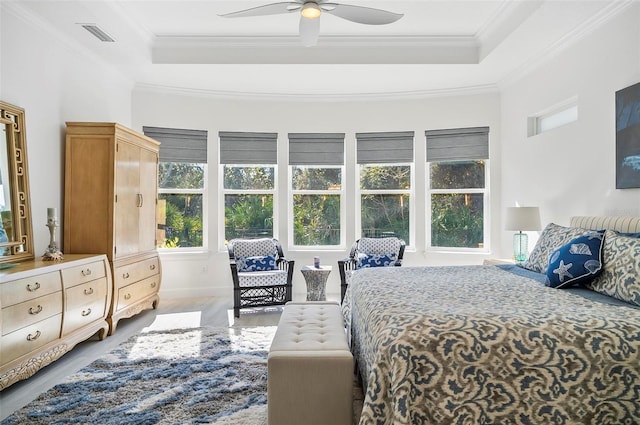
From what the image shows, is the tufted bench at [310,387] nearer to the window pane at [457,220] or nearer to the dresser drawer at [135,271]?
the dresser drawer at [135,271]

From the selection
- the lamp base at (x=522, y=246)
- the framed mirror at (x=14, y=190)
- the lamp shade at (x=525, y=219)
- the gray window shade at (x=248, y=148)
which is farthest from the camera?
the gray window shade at (x=248, y=148)

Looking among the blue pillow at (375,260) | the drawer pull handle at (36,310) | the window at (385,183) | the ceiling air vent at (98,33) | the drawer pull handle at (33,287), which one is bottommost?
the drawer pull handle at (36,310)

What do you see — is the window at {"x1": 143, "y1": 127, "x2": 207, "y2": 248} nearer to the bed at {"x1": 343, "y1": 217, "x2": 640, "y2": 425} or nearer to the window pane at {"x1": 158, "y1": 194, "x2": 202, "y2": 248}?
the window pane at {"x1": 158, "y1": 194, "x2": 202, "y2": 248}

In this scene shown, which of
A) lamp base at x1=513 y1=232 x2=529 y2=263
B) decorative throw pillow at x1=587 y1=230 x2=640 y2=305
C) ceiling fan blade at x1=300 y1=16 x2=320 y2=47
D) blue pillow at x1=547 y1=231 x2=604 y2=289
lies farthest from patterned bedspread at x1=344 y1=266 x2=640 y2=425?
lamp base at x1=513 y1=232 x2=529 y2=263

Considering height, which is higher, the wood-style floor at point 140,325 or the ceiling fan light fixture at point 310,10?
the ceiling fan light fixture at point 310,10

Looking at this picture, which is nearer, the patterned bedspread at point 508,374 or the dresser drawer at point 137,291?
the patterned bedspread at point 508,374

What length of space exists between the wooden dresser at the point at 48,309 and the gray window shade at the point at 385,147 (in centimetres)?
362

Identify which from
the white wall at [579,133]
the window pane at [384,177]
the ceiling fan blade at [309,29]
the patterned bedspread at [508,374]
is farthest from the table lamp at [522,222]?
the ceiling fan blade at [309,29]

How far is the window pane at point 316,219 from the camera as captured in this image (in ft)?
19.1

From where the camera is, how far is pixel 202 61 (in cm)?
441

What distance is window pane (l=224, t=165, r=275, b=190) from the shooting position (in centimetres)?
571

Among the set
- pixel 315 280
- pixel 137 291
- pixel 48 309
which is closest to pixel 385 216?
pixel 315 280

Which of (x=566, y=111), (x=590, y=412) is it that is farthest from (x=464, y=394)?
(x=566, y=111)

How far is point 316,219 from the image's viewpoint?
5.82m
